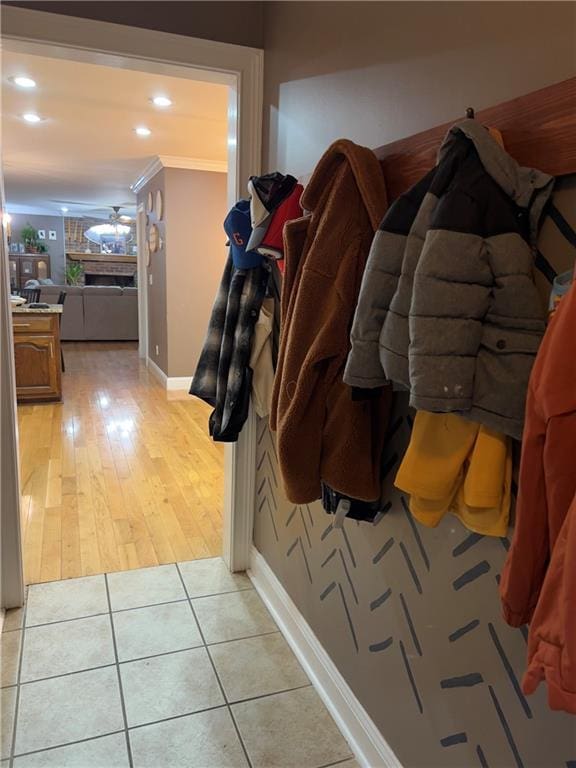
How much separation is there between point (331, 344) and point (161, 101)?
3.13 meters

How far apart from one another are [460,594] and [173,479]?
2.56 meters

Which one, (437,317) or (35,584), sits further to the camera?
(35,584)

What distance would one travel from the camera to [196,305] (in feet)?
18.7

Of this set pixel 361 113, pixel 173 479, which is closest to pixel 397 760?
pixel 361 113

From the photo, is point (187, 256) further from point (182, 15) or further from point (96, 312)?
point (96, 312)

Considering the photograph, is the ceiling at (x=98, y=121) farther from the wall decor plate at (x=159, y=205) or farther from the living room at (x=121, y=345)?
the wall decor plate at (x=159, y=205)

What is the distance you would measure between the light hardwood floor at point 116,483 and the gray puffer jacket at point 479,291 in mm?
1998

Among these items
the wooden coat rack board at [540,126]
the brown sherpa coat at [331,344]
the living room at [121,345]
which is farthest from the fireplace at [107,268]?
the wooden coat rack board at [540,126]

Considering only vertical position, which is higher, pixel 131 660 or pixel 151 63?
pixel 151 63

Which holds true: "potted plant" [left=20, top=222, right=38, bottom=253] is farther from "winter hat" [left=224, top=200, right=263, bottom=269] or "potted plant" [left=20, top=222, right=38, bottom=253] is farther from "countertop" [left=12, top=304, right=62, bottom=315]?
"winter hat" [left=224, top=200, right=263, bottom=269]

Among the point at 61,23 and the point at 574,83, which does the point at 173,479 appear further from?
the point at 574,83

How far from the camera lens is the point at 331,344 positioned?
1.24 m

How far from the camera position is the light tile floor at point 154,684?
4.97ft

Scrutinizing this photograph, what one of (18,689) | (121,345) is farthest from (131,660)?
(121,345)
